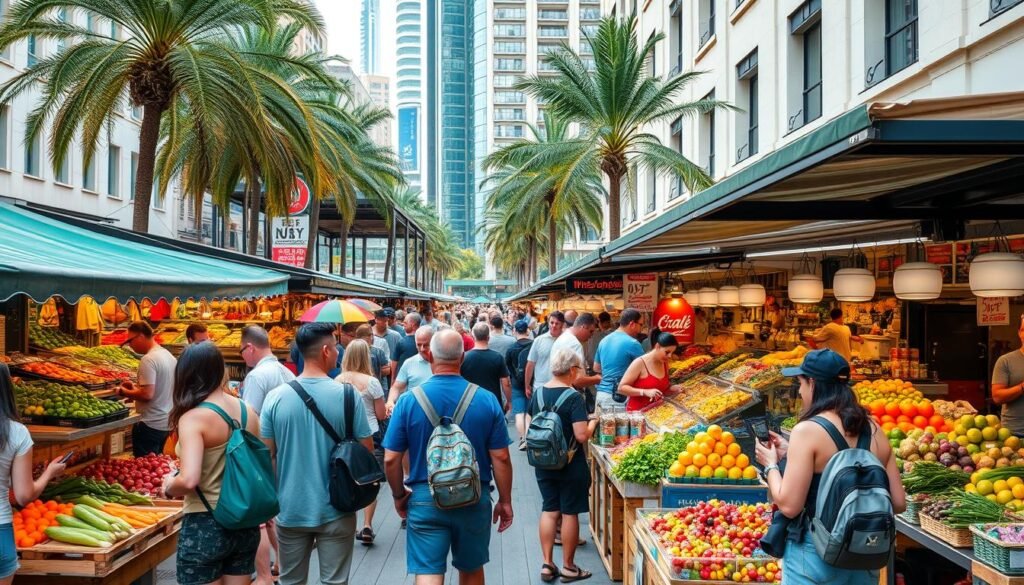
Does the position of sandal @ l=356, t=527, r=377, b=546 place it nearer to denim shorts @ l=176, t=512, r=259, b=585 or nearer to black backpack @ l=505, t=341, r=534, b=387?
denim shorts @ l=176, t=512, r=259, b=585

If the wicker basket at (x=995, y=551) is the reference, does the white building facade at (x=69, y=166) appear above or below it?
above

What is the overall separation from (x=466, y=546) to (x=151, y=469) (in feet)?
13.1

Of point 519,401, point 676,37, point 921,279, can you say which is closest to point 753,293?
point 519,401

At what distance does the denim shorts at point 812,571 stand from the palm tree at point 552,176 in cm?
1508

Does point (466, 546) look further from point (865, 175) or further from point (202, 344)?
point (865, 175)

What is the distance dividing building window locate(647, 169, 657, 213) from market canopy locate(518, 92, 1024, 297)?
1897 cm

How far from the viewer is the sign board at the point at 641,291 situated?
52.1 ft

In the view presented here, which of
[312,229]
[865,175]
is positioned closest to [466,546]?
[865,175]

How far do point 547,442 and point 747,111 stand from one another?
13968 mm

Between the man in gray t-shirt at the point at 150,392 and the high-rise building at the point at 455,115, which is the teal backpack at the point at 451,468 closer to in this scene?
the man in gray t-shirt at the point at 150,392

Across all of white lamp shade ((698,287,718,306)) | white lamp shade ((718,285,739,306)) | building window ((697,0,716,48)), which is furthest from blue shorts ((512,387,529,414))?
building window ((697,0,716,48))

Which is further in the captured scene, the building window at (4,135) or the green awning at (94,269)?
the building window at (4,135)

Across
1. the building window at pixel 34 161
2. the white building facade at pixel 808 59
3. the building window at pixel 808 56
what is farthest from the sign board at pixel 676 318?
the building window at pixel 34 161

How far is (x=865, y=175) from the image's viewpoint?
14.4 ft
